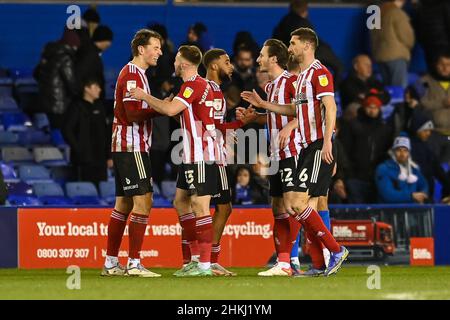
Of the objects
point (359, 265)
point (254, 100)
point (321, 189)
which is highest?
point (254, 100)

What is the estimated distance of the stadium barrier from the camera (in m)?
15.0

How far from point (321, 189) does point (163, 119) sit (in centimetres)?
513

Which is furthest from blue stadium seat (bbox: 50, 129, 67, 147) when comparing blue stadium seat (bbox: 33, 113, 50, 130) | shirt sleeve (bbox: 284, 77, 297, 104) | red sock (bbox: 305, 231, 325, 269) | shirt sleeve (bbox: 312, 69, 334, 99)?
shirt sleeve (bbox: 312, 69, 334, 99)

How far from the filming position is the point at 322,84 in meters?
11.9

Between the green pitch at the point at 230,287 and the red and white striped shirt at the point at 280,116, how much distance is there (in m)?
1.19

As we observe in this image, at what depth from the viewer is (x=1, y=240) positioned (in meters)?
14.9

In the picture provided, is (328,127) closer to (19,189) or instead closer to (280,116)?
(280,116)

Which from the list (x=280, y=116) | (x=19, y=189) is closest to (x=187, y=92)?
(x=280, y=116)

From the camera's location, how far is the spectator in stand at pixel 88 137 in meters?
17.0

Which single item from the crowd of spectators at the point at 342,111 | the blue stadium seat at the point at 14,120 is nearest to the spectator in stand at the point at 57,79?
the crowd of spectators at the point at 342,111

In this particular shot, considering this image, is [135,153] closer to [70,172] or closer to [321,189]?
[321,189]

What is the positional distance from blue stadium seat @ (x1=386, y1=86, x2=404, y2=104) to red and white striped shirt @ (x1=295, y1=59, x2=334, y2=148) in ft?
23.9

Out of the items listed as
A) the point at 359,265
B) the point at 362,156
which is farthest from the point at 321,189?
the point at 362,156

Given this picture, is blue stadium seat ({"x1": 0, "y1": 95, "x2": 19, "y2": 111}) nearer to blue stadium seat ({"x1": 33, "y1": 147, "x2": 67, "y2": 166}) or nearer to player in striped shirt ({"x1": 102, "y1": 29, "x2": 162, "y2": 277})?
blue stadium seat ({"x1": 33, "y1": 147, "x2": 67, "y2": 166})
